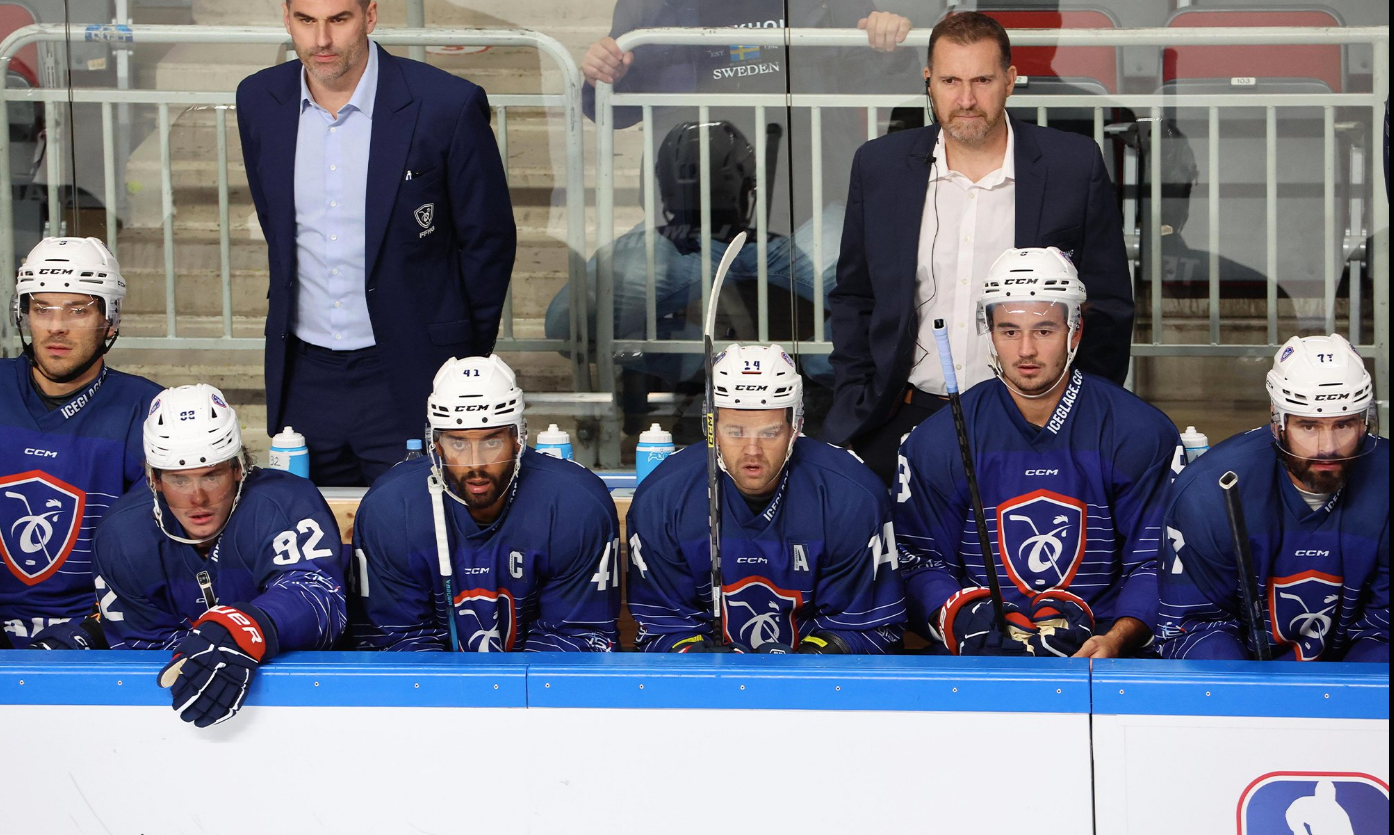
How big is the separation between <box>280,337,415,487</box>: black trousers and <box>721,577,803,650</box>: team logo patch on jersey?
39.8 inches

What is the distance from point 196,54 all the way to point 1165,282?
329 cm

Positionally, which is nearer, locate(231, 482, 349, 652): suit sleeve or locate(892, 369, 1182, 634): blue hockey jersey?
locate(231, 482, 349, 652): suit sleeve

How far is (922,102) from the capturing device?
15.7 feet

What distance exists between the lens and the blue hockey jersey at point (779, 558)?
3402mm

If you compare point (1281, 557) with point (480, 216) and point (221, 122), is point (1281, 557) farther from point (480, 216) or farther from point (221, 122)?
point (221, 122)

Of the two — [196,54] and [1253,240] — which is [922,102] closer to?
[1253,240]

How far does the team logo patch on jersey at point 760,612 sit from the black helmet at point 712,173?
1.71 metres

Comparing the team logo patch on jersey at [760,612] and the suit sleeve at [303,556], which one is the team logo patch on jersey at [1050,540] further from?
the suit sleeve at [303,556]

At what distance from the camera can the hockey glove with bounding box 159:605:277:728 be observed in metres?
2.47

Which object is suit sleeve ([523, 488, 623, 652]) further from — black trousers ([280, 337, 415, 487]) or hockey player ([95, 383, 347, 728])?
black trousers ([280, 337, 415, 487])

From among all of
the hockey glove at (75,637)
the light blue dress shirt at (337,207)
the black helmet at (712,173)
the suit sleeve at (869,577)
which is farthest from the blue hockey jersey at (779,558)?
the black helmet at (712,173)

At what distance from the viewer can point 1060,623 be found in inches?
131

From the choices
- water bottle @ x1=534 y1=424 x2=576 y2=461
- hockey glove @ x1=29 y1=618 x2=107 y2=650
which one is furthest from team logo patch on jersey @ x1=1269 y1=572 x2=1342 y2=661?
hockey glove @ x1=29 y1=618 x2=107 y2=650

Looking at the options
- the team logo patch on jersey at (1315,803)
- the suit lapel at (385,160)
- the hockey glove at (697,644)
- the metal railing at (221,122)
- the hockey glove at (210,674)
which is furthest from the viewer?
the metal railing at (221,122)
